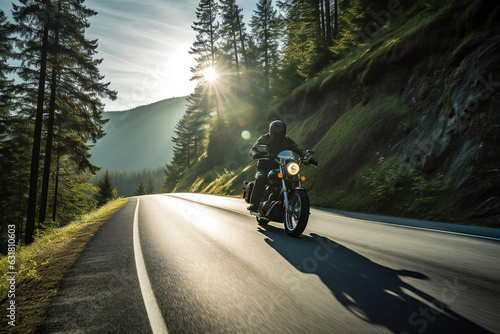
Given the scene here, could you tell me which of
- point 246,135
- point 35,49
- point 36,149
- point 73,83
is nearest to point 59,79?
point 73,83

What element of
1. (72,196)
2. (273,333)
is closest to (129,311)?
(273,333)

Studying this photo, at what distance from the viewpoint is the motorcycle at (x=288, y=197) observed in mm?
4720

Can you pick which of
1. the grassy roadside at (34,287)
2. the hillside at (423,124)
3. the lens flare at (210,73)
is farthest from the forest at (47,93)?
the lens flare at (210,73)

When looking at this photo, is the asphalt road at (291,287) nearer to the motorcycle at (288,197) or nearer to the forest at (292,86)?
the motorcycle at (288,197)

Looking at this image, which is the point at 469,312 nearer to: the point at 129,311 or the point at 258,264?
the point at 258,264

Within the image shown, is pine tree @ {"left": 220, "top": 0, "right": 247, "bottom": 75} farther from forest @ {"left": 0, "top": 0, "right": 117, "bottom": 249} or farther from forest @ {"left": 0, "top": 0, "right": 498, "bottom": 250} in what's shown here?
forest @ {"left": 0, "top": 0, "right": 117, "bottom": 249}

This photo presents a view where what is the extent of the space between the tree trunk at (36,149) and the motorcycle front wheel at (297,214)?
13.6m

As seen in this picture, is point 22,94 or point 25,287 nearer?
point 25,287

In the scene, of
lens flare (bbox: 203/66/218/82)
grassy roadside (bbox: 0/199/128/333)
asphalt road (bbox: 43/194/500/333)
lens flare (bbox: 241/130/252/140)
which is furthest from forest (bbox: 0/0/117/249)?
lens flare (bbox: 203/66/218/82)

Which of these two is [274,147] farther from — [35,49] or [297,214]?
[35,49]

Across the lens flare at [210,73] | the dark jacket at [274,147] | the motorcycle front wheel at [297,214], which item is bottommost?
the motorcycle front wheel at [297,214]

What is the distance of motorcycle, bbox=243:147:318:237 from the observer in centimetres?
472

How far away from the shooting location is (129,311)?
7.70ft

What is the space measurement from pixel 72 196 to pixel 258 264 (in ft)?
98.4
